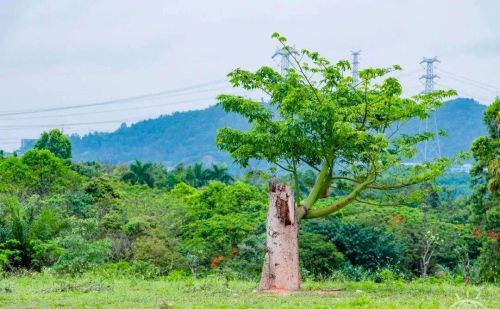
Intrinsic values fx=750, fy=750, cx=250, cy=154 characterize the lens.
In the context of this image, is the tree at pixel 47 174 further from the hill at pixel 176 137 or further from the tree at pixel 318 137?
the hill at pixel 176 137

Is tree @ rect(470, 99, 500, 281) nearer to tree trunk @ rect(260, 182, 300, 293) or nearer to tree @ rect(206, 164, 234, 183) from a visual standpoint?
tree trunk @ rect(260, 182, 300, 293)

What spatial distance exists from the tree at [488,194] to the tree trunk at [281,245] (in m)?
8.89

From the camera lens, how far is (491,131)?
77.6ft

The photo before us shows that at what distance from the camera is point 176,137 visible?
157 meters

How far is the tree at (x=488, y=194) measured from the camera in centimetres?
2163

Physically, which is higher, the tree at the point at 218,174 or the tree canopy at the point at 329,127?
the tree at the point at 218,174

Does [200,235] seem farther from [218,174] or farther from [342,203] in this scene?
[218,174]

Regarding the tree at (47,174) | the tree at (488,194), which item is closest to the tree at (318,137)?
the tree at (488,194)

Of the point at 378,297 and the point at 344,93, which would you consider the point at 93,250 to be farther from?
the point at 378,297

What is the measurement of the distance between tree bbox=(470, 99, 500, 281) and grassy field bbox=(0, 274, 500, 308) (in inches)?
317

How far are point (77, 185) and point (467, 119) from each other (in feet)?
372

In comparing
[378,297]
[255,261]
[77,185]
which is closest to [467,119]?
[77,185]

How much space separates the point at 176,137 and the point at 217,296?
477ft

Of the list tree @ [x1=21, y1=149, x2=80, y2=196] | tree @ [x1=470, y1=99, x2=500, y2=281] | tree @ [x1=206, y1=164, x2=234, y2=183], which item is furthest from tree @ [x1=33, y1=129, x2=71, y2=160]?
tree @ [x1=470, y1=99, x2=500, y2=281]
